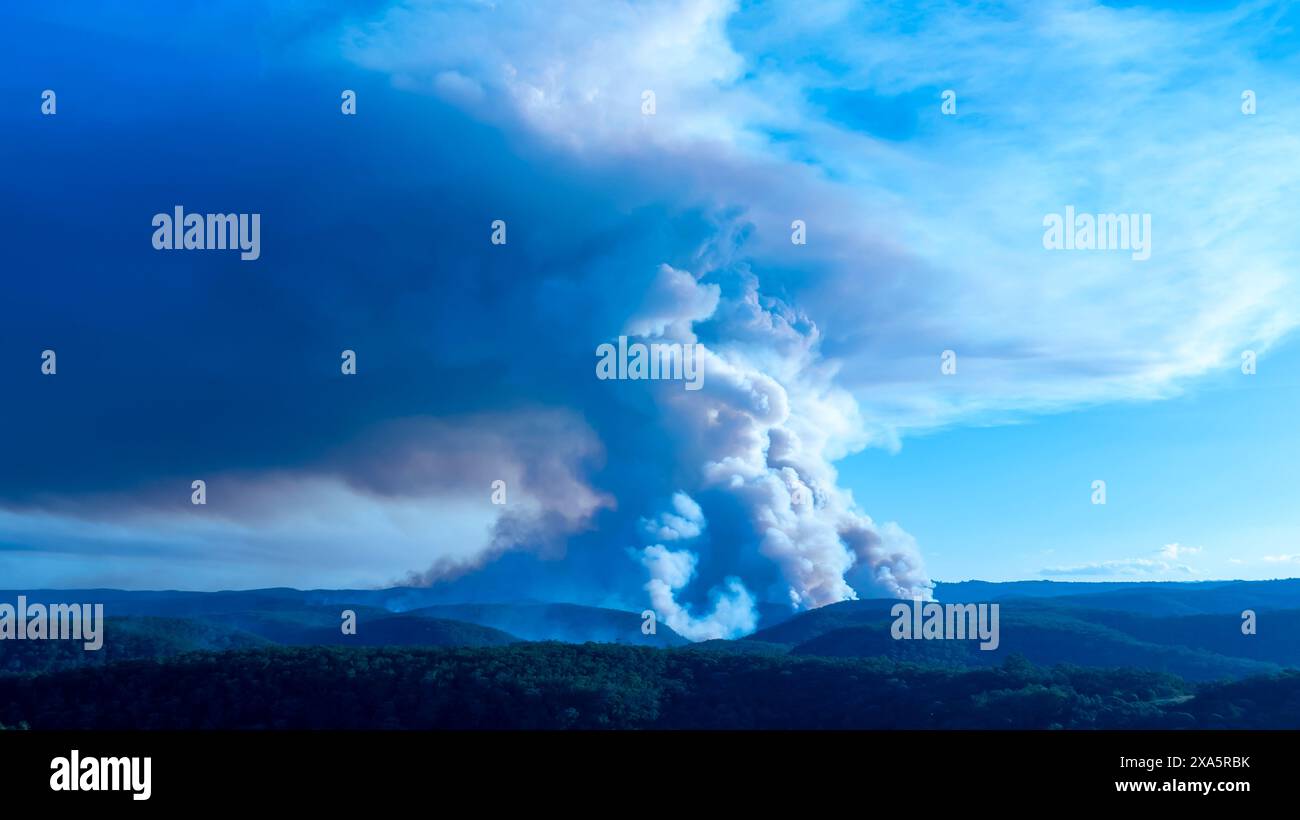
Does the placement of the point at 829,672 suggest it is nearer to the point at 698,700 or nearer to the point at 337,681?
the point at 698,700

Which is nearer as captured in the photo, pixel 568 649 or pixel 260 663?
pixel 260 663

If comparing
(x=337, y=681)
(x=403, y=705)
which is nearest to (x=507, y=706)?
(x=403, y=705)
